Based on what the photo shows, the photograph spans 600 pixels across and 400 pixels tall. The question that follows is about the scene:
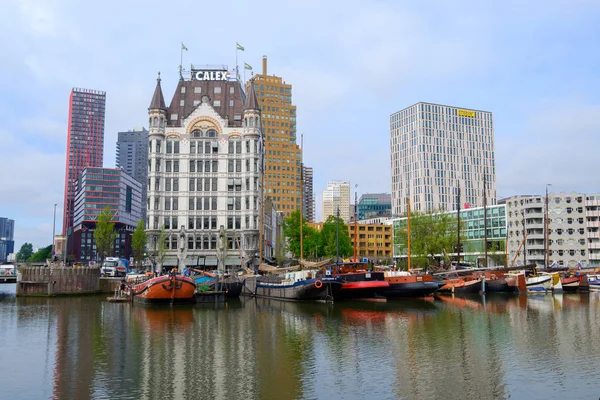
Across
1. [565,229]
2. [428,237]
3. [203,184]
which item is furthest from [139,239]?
[565,229]

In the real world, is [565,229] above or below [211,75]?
below

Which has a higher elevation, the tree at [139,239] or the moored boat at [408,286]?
the tree at [139,239]

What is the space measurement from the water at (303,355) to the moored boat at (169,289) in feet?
31.0

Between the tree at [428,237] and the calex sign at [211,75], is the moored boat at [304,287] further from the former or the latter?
the calex sign at [211,75]

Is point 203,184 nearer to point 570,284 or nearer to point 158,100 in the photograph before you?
point 158,100

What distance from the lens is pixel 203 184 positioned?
10675 cm

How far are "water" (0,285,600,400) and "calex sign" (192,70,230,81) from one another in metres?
76.2

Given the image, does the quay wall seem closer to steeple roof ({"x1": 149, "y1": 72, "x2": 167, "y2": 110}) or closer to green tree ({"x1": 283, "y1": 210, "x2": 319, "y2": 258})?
steeple roof ({"x1": 149, "y1": 72, "x2": 167, "y2": 110})

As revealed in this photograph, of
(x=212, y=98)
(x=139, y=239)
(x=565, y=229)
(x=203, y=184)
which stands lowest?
(x=139, y=239)

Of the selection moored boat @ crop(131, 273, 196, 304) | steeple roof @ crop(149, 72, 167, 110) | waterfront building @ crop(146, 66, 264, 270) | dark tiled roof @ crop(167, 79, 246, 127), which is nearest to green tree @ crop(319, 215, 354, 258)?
waterfront building @ crop(146, 66, 264, 270)

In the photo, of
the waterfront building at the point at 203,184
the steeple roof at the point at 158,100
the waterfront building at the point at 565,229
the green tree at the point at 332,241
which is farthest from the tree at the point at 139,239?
the waterfront building at the point at 565,229

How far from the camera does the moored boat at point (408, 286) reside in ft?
222

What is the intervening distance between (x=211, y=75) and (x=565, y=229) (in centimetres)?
9610

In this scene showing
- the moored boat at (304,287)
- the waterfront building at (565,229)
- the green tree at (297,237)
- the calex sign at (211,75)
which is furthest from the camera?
the waterfront building at (565,229)
